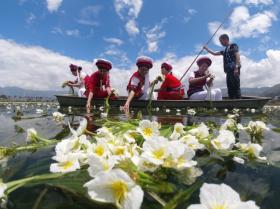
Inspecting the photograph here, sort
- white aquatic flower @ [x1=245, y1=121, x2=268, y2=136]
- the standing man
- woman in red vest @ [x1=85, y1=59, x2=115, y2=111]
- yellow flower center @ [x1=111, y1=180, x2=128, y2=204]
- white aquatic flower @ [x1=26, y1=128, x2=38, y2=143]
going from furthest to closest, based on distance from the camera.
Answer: the standing man < woman in red vest @ [x1=85, y1=59, x2=115, y2=111] < white aquatic flower @ [x1=245, y1=121, x2=268, y2=136] < white aquatic flower @ [x1=26, y1=128, x2=38, y2=143] < yellow flower center @ [x1=111, y1=180, x2=128, y2=204]

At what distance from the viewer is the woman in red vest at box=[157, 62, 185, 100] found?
47.5 feet

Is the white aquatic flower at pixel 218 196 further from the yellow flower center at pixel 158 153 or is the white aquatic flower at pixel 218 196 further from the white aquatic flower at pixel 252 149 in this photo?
the white aquatic flower at pixel 252 149

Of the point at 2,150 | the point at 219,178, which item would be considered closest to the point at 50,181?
the point at 219,178

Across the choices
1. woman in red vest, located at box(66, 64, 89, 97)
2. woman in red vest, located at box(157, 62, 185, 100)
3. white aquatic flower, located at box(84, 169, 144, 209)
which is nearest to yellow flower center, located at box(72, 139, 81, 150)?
white aquatic flower, located at box(84, 169, 144, 209)

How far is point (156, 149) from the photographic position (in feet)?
5.36

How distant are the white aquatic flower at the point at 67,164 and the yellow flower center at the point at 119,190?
544 millimetres

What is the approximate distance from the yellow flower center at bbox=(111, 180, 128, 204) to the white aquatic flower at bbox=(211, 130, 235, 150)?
1.31 m

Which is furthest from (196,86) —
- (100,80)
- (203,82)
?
(100,80)

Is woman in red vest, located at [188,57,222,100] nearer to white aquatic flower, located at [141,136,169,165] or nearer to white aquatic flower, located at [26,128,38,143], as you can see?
white aquatic flower, located at [26,128,38,143]

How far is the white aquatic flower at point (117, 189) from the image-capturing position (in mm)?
1229

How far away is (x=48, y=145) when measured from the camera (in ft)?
10.6

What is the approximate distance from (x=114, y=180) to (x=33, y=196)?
2.62ft

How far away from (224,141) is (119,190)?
1.36 metres

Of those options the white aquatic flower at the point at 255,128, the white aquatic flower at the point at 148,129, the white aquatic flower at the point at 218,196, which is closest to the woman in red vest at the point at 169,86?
the white aquatic flower at the point at 255,128
